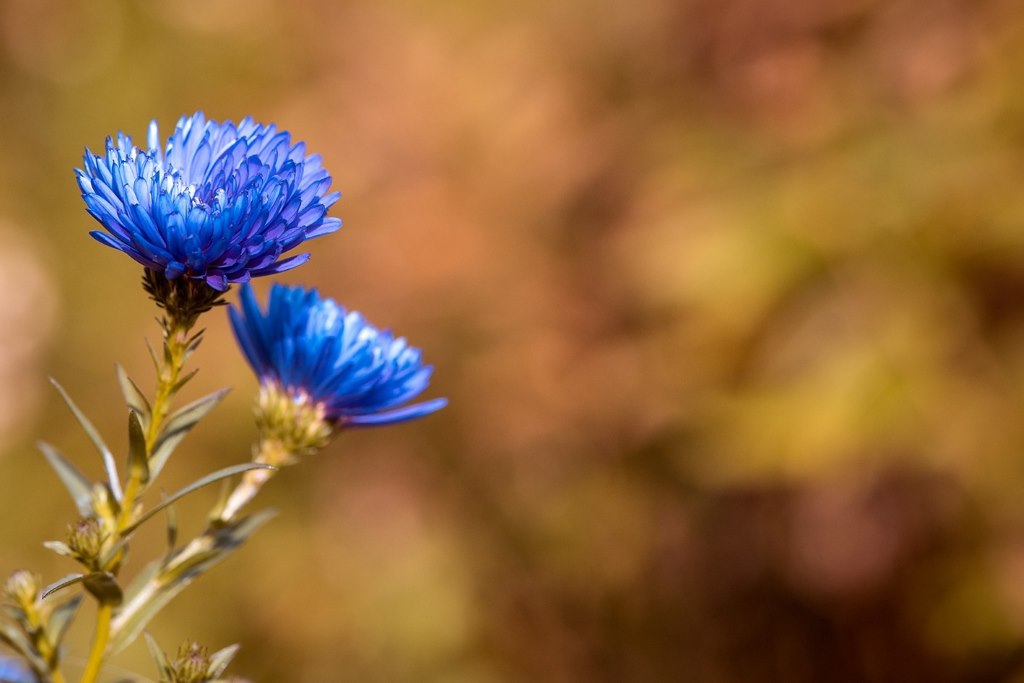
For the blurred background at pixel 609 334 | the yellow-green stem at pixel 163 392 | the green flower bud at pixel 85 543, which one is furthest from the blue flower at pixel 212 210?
the blurred background at pixel 609 334

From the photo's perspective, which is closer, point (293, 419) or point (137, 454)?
point (137, 454)

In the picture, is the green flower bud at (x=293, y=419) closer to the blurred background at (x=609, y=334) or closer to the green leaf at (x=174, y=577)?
the green leaf at (x=174, y=577)

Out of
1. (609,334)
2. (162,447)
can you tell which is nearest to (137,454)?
(162,447)

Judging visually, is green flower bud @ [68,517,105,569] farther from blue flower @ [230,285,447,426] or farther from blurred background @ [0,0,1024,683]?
blurred background @ [0,0,1024,683]

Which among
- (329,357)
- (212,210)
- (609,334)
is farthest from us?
(609,334)

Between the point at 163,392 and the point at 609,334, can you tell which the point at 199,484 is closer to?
the point at 163,392

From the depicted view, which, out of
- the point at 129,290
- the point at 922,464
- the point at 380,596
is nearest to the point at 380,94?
the point at 129,290
